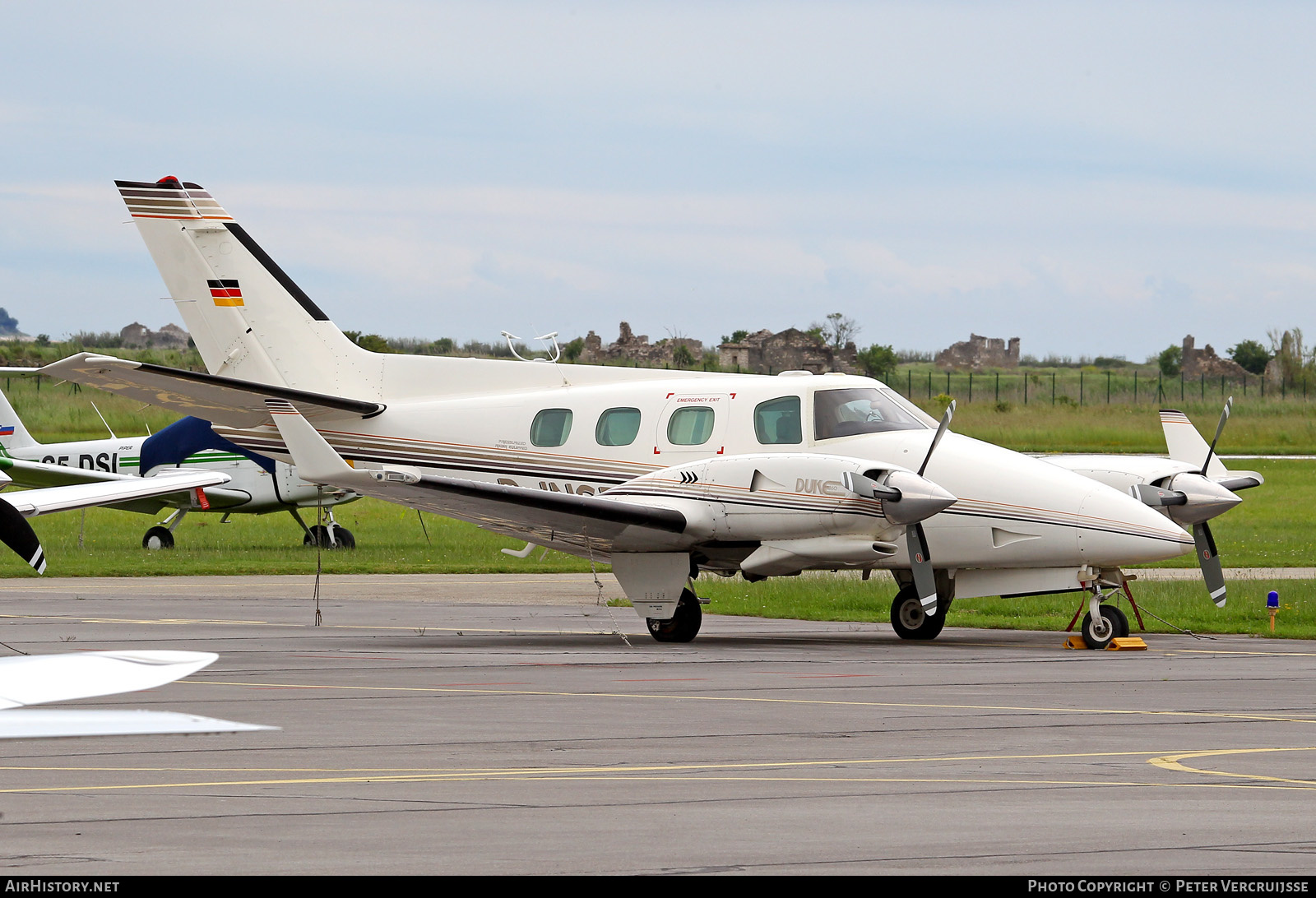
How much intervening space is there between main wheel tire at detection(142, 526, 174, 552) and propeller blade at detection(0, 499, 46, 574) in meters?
19.8

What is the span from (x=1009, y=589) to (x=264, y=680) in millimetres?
8069

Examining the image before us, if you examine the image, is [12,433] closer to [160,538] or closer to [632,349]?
[160,538]

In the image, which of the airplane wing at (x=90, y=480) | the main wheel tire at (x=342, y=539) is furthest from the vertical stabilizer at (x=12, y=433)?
the main wheel tire at (x=342, y=539)

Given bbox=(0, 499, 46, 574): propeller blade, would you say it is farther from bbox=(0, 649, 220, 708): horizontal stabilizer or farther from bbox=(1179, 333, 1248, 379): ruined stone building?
bbox=(1179, 333, 1248, 379): ruined stone building

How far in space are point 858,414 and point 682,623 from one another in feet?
9.97

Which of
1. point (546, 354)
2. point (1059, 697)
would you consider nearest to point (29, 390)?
point (546, 354)

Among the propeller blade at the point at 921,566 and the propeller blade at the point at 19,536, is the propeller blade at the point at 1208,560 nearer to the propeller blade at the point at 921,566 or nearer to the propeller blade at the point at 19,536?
the propeller blade at the point at 921,566

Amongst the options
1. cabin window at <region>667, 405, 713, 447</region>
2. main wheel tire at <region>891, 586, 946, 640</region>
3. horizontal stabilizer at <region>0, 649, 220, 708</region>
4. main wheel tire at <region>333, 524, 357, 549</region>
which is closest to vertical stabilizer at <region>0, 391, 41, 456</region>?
main wheel tire at <region>333, 524, 357, 549</region>

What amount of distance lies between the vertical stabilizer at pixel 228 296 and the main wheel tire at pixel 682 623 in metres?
6.25

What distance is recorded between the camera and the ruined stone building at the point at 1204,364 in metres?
104

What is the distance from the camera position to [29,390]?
232 ft
